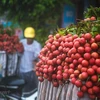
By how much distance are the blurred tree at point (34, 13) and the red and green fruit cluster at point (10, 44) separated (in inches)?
70.3

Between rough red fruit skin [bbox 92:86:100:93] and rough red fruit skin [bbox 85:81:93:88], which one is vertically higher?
rough red fruit skin [bbox 85:81:93:88]

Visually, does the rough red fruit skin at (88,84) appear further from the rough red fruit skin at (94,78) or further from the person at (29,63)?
the person at (29,63)

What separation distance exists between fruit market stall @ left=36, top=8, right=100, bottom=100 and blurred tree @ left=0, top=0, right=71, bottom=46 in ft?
17.6

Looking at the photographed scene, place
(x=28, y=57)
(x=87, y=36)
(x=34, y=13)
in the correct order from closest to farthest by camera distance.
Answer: (x=87, y=36), (x=28, y=57), (x=34, y=13)

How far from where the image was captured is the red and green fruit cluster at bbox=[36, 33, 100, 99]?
2373 millimetres

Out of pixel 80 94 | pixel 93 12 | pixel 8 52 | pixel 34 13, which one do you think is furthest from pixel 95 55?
pixel 34 13

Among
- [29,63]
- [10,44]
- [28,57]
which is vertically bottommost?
[29,63]

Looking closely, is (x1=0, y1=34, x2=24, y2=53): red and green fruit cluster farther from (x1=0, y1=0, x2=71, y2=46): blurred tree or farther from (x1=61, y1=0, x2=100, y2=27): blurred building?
(x1=61, y1=0, x2=100, y2=27): blurred building

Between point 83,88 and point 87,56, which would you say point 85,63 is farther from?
point 83,88

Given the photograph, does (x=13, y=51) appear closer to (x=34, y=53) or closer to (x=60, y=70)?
(x=34, y=53)

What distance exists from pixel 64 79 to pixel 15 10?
6127 millimetres

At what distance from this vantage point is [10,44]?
20.9 feet

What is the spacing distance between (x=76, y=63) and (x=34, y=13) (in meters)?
5.86

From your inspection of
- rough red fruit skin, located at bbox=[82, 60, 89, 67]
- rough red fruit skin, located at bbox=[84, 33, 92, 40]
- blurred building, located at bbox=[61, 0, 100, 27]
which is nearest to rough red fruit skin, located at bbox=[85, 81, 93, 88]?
rough red fruit skin, located at bbox=[82, 60, 89, 67]
